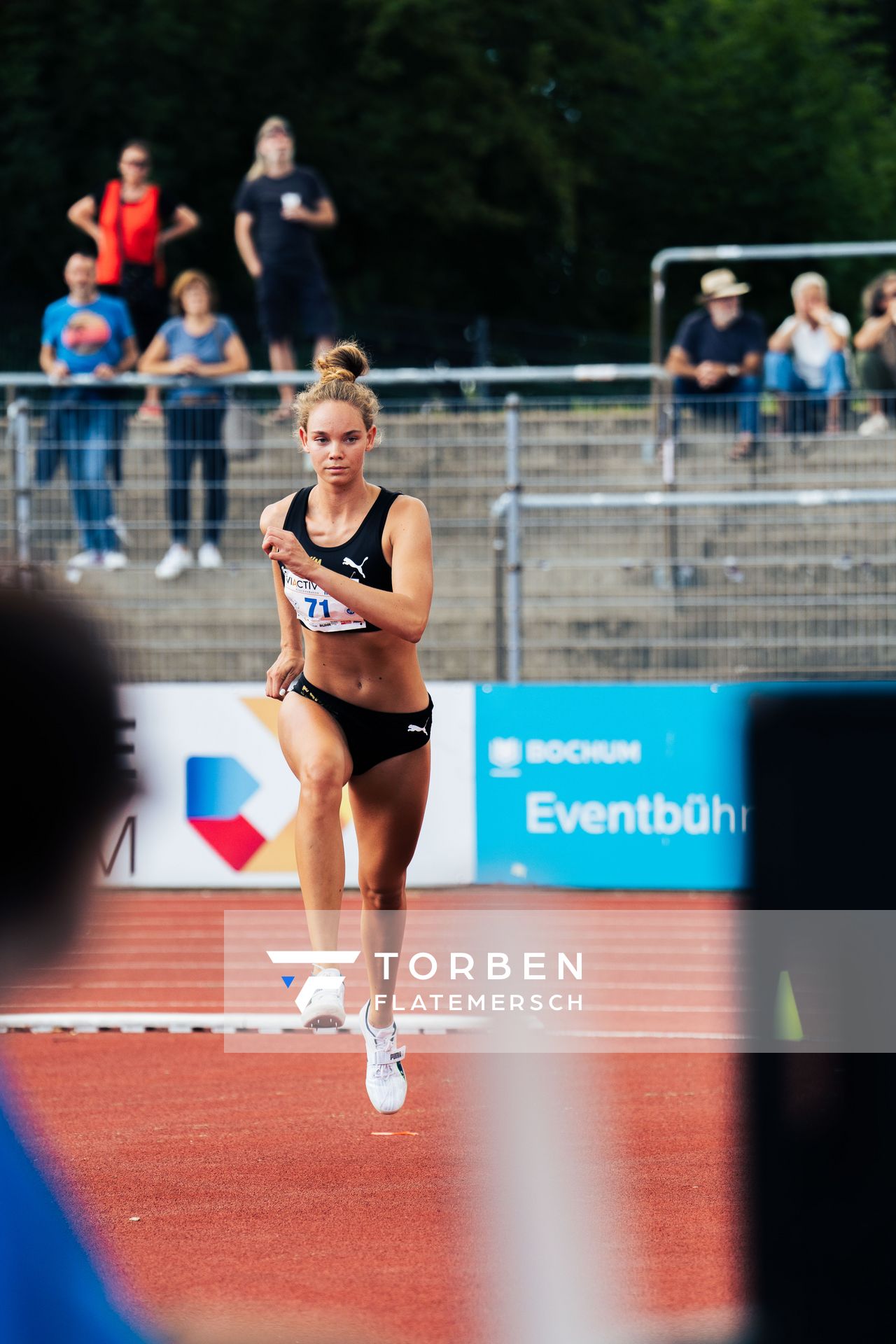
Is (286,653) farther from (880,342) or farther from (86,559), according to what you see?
(880,342)

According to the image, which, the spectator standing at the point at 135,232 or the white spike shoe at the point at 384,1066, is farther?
the spectator standing at the point at 135,232

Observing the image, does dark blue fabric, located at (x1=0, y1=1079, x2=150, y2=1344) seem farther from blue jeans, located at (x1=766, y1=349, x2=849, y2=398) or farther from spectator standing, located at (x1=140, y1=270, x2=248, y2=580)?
blue jeans, located at (x1=766, y1=349, x2=849, y2=398)

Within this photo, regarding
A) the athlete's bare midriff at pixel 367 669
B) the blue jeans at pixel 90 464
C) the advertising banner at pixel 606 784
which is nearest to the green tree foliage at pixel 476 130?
the blue jeans at pixel 90 464

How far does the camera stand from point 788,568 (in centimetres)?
1216

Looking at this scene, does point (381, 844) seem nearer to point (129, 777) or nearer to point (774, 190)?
point (129, 777)

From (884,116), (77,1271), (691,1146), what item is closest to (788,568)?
(691,1146)

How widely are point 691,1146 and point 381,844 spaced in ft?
6.96

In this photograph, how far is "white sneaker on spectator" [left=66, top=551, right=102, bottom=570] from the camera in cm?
1173

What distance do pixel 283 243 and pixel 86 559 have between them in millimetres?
2965

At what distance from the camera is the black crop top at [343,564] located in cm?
439

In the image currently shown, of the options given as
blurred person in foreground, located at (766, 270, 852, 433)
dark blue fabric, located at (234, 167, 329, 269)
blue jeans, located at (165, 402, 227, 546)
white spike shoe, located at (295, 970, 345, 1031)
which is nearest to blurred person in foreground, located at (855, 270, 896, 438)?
blurred person in foreground, located at (766, 270, 852, 433)

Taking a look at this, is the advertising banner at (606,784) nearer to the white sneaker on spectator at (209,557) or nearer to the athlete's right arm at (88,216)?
the white sneaker on spectator at (209,557)

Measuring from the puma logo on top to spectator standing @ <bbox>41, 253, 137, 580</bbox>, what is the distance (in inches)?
292

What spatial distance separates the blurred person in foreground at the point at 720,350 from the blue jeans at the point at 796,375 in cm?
39
